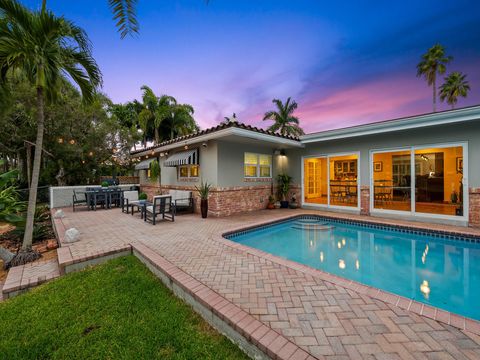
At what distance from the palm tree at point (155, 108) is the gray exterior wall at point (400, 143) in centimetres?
1888

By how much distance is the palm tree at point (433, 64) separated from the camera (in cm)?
2689

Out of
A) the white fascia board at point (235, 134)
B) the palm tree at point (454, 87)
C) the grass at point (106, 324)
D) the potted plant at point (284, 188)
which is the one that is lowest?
the grass at point (106, 324)

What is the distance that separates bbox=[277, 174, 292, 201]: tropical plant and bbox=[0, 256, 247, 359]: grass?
33.9 ft

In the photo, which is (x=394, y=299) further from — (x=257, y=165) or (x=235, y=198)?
(x=257, y=165)

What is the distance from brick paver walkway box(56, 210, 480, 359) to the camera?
8.16ft

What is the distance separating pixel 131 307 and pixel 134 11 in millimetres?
5326

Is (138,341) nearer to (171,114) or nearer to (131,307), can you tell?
(131,307)

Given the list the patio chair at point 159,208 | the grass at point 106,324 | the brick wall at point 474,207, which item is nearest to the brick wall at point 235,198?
the patio chair at point 159,208

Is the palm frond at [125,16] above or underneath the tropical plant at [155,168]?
above

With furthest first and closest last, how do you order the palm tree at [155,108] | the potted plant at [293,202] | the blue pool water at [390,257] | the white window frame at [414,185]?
1. the palm tree at [155,108]
2. the potted plant at [293,202]
3. the white window frame at [414,185]
4. the blue pool water at [390,257]

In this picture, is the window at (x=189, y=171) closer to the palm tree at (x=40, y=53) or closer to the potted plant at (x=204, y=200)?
the potted plant at (x=204, y=200)

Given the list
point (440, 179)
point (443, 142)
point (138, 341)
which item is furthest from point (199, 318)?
point (440, 179)

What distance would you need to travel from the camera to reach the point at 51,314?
11.6 ft

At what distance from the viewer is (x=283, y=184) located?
13.7 meters
